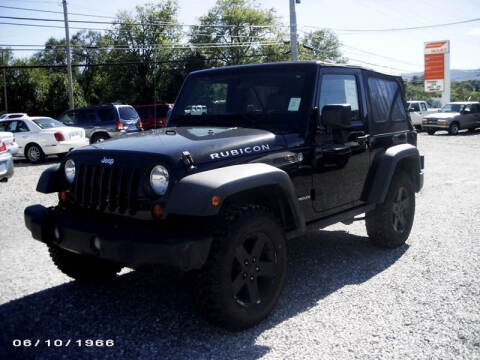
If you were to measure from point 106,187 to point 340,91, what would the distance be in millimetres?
2386

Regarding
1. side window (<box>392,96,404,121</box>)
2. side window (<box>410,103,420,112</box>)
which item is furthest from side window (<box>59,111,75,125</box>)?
side window (<box>410,103,420,112</box>)

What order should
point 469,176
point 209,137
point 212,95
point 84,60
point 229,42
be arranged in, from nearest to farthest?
point 209,137 < point 212,95 < point 469,176 < point 229,42 < point 84,60

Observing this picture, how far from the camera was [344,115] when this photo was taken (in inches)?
160

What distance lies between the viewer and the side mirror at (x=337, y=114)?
4.02 m

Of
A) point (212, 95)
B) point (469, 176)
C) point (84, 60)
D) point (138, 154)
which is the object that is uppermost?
point (84, 60)

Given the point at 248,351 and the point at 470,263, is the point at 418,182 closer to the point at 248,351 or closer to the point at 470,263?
the point at 470,263

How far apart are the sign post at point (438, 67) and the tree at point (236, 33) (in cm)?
2295

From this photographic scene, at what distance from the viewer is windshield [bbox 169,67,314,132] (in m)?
4.23

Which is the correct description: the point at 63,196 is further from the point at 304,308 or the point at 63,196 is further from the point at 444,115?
the point at 444,115

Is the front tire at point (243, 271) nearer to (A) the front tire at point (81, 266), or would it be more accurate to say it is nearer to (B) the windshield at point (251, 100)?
(B) the windshield at point (251, 100)

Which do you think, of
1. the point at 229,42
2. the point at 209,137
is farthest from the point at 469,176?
the point at 229,42

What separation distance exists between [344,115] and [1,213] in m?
6.13

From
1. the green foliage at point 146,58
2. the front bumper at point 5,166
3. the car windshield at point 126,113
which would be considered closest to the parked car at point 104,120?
the car windshield at point 126,113

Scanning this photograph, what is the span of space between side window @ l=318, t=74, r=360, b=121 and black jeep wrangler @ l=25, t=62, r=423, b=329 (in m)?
0.02
